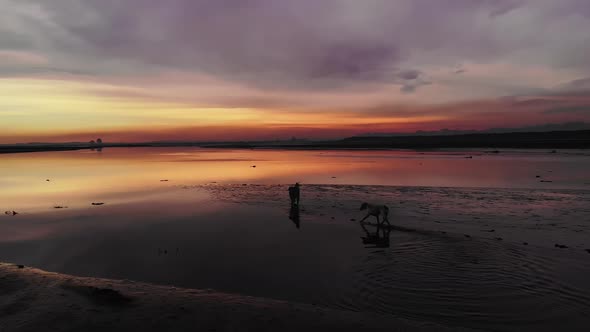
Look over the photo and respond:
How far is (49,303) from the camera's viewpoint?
7602 millimetres

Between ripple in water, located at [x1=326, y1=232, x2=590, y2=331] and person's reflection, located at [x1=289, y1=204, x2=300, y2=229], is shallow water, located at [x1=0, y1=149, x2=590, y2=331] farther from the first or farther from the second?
person's reflection, located at [x1=289, y1=204, x2=300, y2=229]

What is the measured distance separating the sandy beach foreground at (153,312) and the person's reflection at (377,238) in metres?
5.00

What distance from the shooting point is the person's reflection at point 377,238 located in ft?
39.4

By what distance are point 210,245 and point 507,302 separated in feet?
28.5

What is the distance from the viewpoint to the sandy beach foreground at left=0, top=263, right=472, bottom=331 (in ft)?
21.9

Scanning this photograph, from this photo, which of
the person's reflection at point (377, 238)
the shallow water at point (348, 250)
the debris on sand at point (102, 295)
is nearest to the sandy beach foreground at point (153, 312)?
the debris on sand at point (102, 295)

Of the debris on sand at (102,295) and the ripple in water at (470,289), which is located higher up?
the debris on sand at (102,295)

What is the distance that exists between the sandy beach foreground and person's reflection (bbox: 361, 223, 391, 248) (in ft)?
16.4

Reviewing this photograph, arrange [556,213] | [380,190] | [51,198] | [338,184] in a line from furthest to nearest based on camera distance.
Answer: [338,184] < [380,190] < [51,198] < [556,213]

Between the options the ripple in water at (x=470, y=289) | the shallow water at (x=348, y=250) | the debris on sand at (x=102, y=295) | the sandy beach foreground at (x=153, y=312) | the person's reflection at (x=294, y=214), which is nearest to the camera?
the sandy beach foreground at (x=153, y=312)

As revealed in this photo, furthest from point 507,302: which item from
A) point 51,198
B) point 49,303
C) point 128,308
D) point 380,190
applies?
point 51,198

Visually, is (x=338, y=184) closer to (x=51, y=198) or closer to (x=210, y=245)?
(x=210, y=245)

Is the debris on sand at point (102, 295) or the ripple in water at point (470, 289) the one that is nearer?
the ripple in water at point (470, 289)

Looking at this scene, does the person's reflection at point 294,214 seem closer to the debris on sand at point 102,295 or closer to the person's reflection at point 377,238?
the person's reflection at point 377,238
